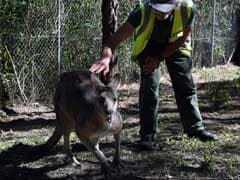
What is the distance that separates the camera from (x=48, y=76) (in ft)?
40.1

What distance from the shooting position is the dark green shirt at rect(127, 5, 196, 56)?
22.6ft

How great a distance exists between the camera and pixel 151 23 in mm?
6984

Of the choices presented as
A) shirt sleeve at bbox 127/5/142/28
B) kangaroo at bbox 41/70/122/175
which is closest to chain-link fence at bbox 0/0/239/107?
kangaroo at bbox 41/70/122/175

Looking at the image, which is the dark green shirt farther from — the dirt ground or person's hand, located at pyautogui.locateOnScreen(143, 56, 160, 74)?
the dirt ground

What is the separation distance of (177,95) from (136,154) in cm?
102

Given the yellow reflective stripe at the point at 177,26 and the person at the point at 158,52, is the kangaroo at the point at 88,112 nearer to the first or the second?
the person at the point at 158,52

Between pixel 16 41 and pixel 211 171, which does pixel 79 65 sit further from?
pixel 211 171

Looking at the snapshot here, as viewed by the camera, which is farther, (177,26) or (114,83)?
(177,26)

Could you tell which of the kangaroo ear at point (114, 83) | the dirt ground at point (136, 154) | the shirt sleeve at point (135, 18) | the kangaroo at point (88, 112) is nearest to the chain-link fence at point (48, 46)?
the dirt ground at point (136, 154)

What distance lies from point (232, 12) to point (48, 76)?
8375 millimetres

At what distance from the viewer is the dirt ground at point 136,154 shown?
21.6 feet

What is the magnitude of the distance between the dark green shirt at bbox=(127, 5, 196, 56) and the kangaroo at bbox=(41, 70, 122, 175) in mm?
787

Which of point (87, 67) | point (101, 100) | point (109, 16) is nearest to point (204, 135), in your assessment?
point (101, 100)

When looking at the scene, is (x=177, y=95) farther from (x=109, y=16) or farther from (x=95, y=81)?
(x=109, y=16)
